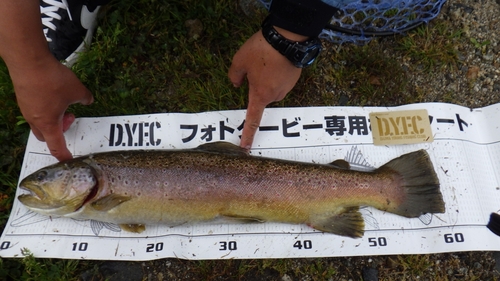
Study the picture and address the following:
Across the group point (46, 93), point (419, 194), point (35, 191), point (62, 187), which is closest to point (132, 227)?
point (62, 187)

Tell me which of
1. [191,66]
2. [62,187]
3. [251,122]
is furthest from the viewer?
[191,66]

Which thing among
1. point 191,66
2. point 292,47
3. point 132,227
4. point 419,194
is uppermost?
point 191,66

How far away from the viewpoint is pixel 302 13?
2115 mm

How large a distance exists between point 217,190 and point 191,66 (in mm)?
1262

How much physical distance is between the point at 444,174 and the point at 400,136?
0.44 metres

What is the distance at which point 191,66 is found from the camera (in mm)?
3254

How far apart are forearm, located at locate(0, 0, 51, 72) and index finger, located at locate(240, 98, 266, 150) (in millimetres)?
1284

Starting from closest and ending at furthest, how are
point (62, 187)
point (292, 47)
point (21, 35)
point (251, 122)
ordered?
1. point (21, 35)
2. point (292, 47)
3. point (62, 187)
4. point (251, 122)

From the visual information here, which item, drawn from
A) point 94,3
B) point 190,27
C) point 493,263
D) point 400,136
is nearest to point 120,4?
point 94,3

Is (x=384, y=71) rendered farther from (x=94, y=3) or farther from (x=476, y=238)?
(x=94, y=3)

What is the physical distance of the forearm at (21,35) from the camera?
79.8 inches

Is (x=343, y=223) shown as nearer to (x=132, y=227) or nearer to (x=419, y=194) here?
(x=419, y=194)

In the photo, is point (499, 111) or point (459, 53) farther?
point (459, 53)

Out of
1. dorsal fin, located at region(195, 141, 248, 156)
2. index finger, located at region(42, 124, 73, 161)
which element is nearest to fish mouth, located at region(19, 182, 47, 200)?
index finger, located at region(42, 124, 73, 161)
